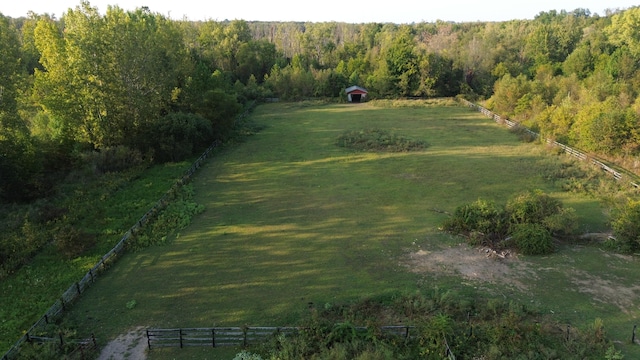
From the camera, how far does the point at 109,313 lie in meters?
15.6

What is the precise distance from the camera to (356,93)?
69.1 m

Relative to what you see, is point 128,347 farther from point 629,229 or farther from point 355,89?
point 355,89

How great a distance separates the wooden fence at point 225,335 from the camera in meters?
13.9

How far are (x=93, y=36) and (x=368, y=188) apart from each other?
23300 millimetres

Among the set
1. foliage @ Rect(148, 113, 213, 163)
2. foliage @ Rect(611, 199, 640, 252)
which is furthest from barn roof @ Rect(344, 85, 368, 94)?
foliage @ Rect(611, 199, 640, 252)

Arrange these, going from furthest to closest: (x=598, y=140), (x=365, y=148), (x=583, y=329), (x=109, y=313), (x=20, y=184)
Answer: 1. (x=365, y=148)
2. (x=598, y=140)
3. (x=20, y=184)
4. (x=109, y=313)
5. (x=583, y=329)

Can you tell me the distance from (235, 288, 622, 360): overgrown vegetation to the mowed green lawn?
1002 millimetres

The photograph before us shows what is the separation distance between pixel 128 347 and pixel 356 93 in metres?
60.3

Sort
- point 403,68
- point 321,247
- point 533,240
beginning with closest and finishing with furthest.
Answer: point 533,240, point 321,247, point 403,68

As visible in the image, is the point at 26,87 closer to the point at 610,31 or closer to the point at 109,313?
the point at 109,313

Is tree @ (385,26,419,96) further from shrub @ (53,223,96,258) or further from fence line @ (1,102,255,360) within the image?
shrub @ (53,223,96,258)

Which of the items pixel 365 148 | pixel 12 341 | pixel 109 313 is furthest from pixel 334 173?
pixel 12 341

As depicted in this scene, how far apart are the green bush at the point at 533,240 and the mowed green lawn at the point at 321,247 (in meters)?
0.54

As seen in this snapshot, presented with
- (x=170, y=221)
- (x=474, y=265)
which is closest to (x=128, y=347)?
(x=170, y=221)
